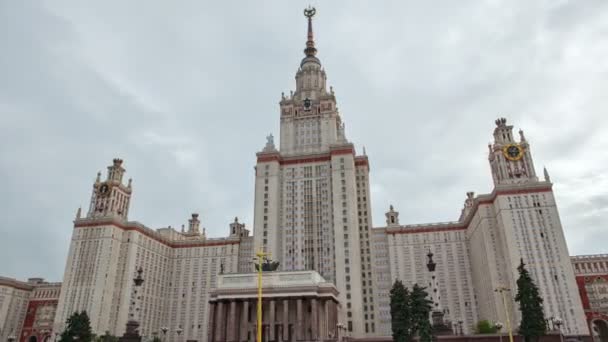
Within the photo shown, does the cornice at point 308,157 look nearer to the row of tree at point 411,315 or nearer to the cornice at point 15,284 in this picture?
the row of tree at point 411,315

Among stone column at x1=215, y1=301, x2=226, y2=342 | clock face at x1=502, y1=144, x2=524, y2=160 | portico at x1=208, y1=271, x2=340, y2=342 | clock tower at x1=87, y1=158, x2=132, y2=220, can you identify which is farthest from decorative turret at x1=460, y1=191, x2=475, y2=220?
clock tower at x1=87, y1=158, x2=132, y2=220

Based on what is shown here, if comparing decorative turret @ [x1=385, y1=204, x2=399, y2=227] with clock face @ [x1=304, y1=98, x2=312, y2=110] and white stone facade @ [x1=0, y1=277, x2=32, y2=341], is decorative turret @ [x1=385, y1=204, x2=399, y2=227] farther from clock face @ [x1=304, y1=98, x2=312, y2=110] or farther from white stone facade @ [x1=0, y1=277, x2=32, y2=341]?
white stone facade @ [x1=0, y1=277, x2=32, y2=341]

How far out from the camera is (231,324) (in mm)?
81750

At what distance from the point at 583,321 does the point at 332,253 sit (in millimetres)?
49915

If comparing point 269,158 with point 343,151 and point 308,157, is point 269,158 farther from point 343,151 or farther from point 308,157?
point 343,151

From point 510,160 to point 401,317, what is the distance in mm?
53239

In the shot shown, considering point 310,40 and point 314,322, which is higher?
point 310,40

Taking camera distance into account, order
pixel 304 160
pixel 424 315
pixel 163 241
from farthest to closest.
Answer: pixel 163 241 < pixel 304 160 < pixel 424 315

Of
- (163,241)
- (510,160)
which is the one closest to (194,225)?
(163,241)

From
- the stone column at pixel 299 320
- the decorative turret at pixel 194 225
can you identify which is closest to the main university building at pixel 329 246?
the stone column at pixel 299 320

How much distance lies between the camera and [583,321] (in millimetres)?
78750

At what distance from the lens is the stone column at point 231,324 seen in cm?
8031

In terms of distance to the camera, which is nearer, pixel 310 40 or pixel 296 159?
pixel 296 159

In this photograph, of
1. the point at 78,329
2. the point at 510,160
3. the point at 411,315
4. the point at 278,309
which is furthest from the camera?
the point at 510,160
